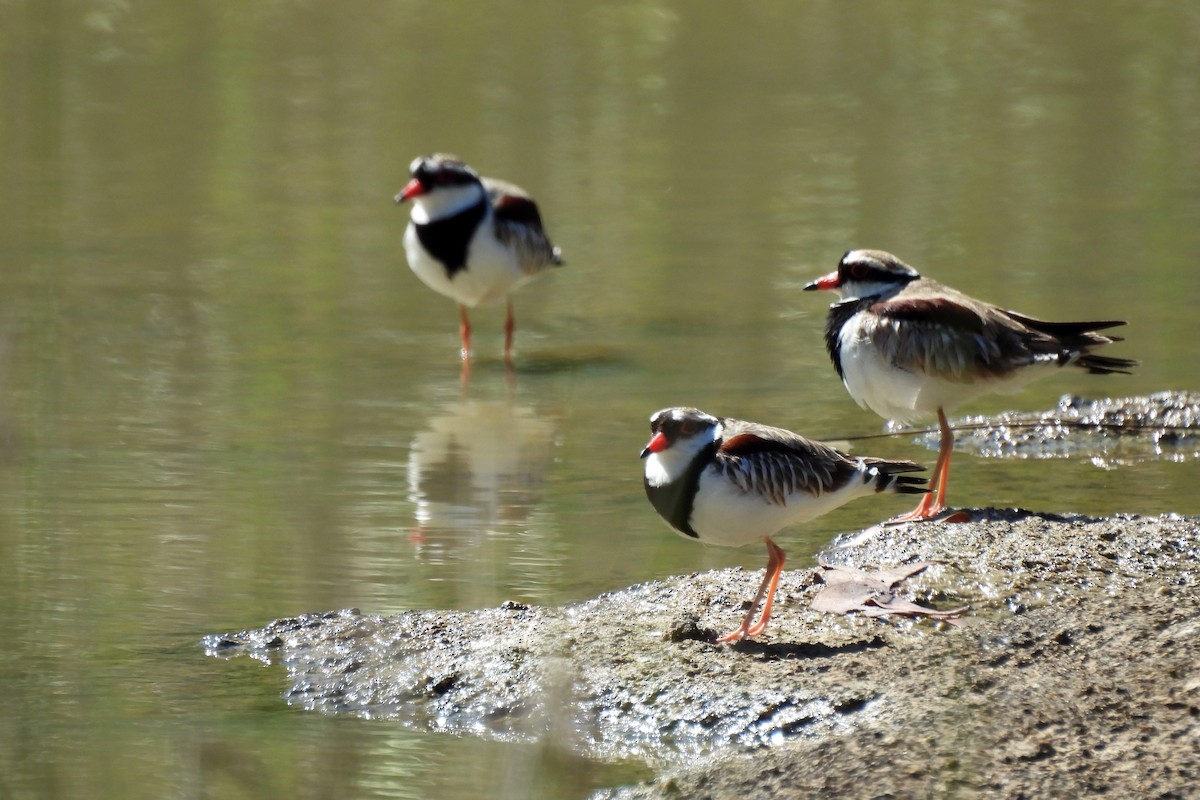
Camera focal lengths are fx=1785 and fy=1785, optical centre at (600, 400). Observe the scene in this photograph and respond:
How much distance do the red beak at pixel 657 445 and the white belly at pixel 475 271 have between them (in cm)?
525

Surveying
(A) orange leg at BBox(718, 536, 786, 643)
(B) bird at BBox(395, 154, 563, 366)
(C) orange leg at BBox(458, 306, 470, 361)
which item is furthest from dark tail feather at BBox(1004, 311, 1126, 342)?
(C) orange leg at BBox(458, 306, 470, 361)

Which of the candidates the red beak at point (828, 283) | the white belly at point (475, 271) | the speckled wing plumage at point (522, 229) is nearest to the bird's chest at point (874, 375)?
the red beak at point (828, 283)

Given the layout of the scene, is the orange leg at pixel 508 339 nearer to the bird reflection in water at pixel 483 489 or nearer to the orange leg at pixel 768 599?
the bird reflection in water at pixel 483 489

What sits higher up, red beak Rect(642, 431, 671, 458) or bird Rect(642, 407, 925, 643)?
red beak Rect(642, 431, 671, 458)

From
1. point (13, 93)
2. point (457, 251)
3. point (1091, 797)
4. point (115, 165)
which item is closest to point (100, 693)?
point (1091, 797)

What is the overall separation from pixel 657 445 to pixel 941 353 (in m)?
1.61

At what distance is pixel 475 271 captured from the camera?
10695 mm

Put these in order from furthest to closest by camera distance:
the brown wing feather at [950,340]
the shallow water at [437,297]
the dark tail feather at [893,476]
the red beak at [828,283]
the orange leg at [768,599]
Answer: the red beak at [828,283]
the brown wing feather at [950,340]
the dark tail feather at [893,476]
the shallow water at [437,297]
the orange leg at [768,599]

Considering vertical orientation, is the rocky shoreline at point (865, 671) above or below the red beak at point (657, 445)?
below

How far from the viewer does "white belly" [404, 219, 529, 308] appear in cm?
1070

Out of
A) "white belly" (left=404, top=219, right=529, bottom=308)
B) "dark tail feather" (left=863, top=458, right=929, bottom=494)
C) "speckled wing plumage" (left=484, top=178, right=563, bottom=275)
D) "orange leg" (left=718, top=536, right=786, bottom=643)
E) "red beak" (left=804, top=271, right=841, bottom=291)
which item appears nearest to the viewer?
"orange leg" (left=718, top=536, right=786, bottom=643)

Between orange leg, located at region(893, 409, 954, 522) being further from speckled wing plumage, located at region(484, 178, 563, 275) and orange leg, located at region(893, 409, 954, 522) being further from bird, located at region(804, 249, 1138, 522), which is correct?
speckled wing plumage, located at region(484, 178, 563, 275)

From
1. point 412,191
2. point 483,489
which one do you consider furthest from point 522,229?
point 483,489

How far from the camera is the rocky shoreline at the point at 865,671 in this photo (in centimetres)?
A: 445
